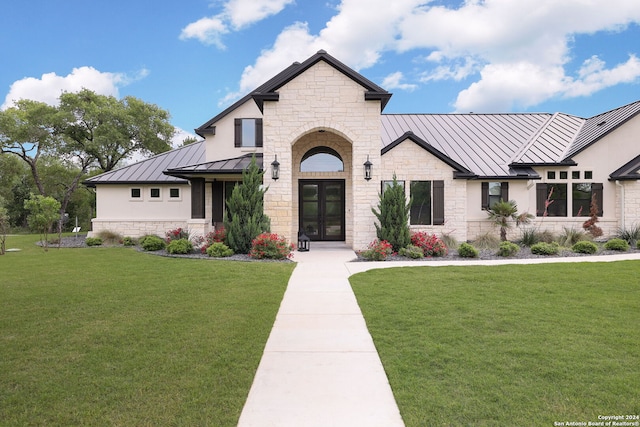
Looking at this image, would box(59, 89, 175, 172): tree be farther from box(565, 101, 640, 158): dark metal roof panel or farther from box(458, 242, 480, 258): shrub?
box(565, 101, 640, 158): dark metal roof panel

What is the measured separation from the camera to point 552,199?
55.0ft

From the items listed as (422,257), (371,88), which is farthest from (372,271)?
(371,88)

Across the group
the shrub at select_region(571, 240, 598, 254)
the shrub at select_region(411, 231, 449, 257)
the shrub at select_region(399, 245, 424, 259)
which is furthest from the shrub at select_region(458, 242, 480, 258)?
the shrub at select_region(571, 240, 598, 254)

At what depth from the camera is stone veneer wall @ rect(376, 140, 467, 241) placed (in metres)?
15.0

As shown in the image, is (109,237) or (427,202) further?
(109,237)

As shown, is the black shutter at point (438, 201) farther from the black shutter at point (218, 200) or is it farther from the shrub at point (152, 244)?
the shrub at point (152, 244)

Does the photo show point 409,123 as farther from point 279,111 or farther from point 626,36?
point 626,36

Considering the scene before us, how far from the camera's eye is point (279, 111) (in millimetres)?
13930

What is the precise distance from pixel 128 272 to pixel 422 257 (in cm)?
869

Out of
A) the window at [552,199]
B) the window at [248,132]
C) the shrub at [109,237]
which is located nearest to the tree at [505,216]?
the window at [552,199]

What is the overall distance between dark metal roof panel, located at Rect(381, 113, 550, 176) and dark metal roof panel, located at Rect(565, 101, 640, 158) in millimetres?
2169

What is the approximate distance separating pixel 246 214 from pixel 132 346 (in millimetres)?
8394

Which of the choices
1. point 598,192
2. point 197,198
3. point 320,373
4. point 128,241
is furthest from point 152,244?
point 598,192

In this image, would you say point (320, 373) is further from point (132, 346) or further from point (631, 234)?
point (631, 234)
